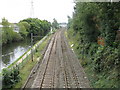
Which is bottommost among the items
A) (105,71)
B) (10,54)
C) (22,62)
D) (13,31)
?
(10,54)

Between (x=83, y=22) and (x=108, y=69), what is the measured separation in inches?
356

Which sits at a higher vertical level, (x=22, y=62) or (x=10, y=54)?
(x=22, y=62)

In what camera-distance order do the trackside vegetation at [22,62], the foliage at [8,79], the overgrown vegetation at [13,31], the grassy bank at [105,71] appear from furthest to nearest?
the overgrown vegetation at [13,31] < the trackside vegetation at [22,62] < the foliage at [8,79] < the grassy bank at [105,71]

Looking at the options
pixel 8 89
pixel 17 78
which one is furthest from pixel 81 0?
pixel 8 89

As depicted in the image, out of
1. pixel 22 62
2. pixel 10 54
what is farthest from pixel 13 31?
pixel 22 62

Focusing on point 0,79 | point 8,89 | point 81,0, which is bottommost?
point 8,89

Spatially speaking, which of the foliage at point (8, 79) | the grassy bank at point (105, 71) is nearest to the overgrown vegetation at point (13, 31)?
the foliage at point (8, 79)

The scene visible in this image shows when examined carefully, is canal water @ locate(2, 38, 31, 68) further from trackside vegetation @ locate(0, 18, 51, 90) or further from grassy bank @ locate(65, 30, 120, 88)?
grassy bank @ locate(65, 30, 120, 88)

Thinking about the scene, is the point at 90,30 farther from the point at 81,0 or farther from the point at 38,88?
the point at 38,88

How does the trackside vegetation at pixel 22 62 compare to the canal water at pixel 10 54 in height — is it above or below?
above

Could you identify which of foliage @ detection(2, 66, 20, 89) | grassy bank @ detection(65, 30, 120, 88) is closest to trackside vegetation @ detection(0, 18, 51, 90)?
foliage @ detection(2, 66, 20, 89)

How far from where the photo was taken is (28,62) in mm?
18953

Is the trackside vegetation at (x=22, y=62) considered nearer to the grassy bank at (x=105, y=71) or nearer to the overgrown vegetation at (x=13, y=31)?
the overgrown vegetation at (x=13, y=31)

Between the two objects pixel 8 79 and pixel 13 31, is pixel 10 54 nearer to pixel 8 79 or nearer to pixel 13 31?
pixel 8 79
